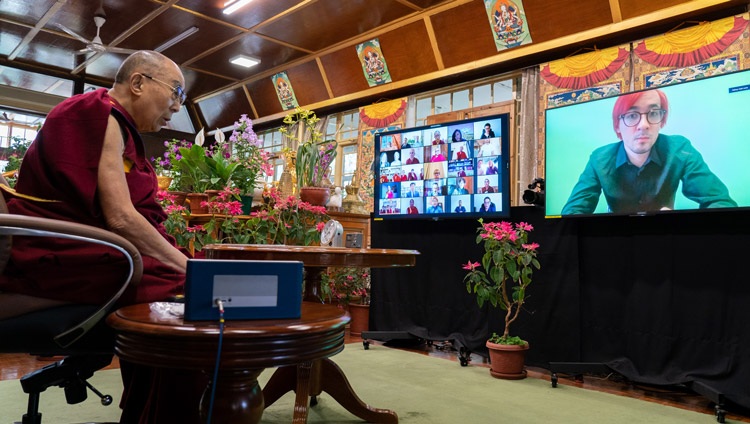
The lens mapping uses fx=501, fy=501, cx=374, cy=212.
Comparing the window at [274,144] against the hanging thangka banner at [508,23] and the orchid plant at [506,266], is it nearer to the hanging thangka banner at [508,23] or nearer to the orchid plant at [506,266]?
the hanging thangka banner at [508,23]

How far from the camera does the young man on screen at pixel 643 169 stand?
257 centimetres

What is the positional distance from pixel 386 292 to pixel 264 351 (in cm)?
332

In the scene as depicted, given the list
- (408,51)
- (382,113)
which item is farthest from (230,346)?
(382,113)

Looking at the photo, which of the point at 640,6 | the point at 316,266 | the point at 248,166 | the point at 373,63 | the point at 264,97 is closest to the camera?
the point at 316,266

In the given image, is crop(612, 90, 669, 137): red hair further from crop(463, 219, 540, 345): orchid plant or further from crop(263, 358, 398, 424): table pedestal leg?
crop(263, 358, 398, 424): table pedestal leg

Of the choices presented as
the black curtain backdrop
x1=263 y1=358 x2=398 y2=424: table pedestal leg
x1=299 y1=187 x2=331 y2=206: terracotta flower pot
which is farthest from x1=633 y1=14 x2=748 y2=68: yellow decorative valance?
x1=263 y1=358 x2=398 y2=424: table pedestal leg

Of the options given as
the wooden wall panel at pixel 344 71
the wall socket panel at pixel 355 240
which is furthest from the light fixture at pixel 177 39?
the wall socket panel at pixel 355 240

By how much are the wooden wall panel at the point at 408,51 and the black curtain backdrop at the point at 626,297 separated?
238 centimetres

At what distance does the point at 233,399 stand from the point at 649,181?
263 centimetres

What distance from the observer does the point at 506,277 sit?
324 centimetres

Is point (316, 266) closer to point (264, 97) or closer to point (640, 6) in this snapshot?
point (640, 6)

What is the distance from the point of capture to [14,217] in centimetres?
82

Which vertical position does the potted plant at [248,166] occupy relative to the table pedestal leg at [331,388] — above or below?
above

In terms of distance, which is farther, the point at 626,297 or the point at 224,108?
the point at 224,108
